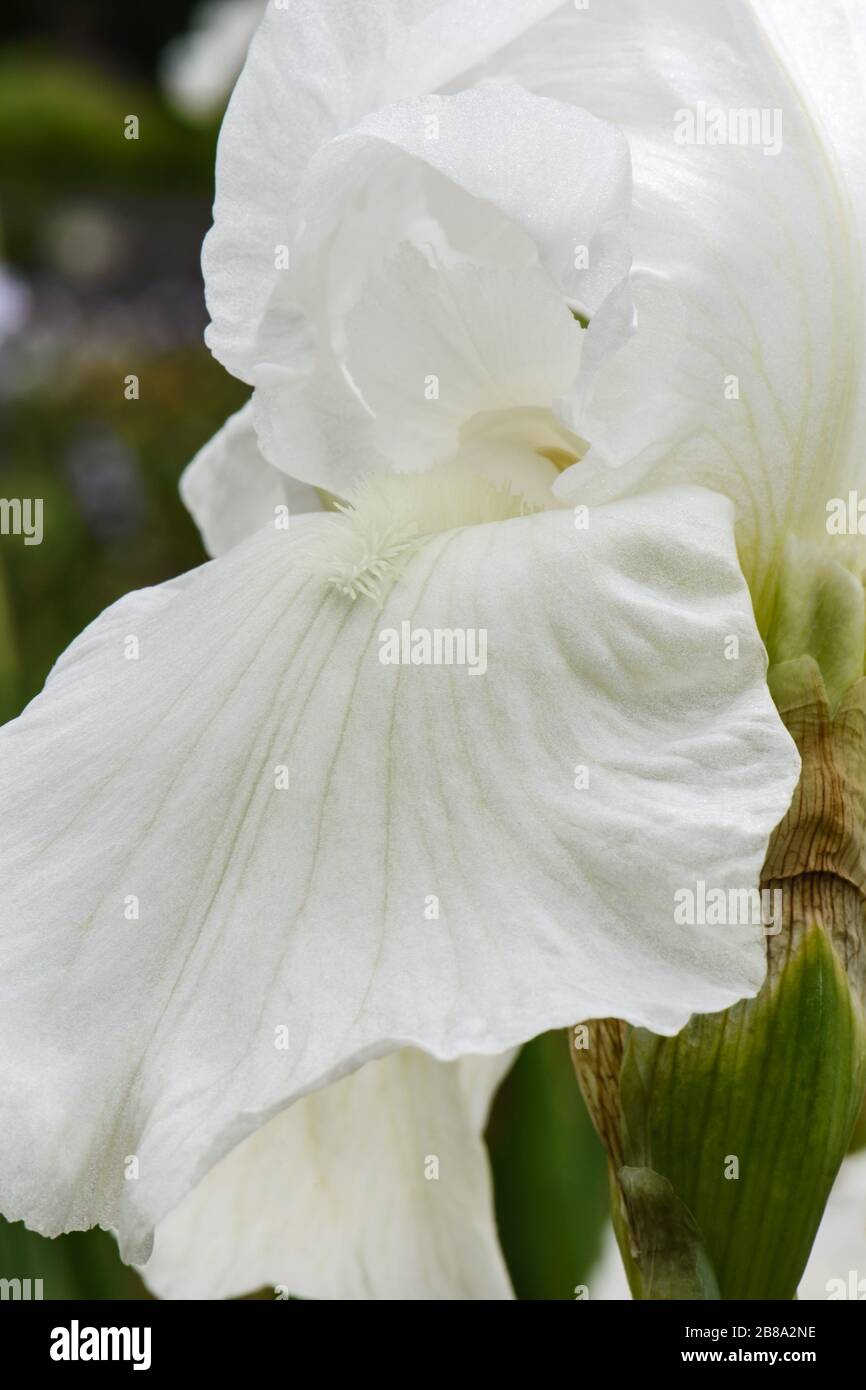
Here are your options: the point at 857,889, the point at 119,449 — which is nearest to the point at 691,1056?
the point at 857,889

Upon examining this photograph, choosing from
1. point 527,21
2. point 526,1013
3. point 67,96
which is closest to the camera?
point 526,1013

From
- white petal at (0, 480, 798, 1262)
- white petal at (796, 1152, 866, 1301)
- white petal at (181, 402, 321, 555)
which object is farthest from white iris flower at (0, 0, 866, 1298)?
white petal at (796, 1152, 866, 1301)

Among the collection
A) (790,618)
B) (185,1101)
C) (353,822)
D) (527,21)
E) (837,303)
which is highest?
(527,21)

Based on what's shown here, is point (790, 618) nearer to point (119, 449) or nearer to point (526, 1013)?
point (526, 1013)

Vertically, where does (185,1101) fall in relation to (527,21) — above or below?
below

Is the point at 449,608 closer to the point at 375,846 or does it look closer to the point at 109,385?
the point at 375,846

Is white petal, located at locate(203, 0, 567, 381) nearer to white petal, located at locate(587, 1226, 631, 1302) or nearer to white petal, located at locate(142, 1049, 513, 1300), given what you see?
white petal, located at locate(142, 1049, 513, 1300)

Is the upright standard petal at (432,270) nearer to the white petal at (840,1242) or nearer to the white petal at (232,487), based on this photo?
the white petal at (232,487)
